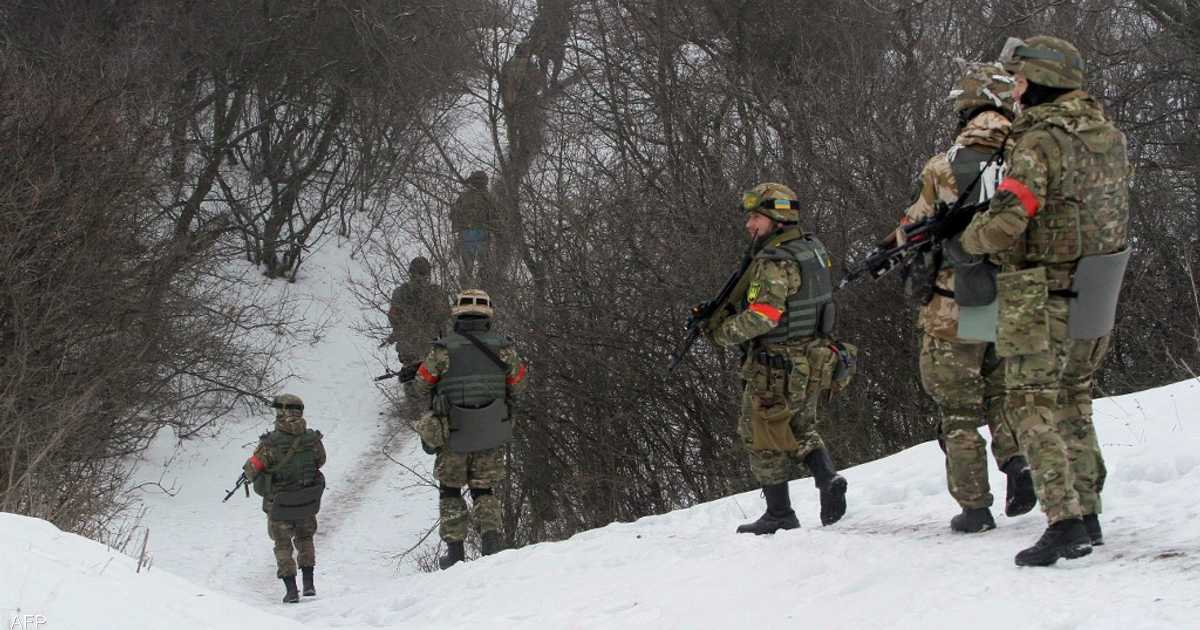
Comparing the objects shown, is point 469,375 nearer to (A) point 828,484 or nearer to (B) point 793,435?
(B) point 793,435

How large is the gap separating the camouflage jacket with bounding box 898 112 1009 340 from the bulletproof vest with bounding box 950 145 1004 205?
0.02m

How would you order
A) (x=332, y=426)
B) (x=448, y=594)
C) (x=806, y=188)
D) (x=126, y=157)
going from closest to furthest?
(x=448, y=594)
(x=806, y=188)
(x=126, y=157)
(x=332, y=426)

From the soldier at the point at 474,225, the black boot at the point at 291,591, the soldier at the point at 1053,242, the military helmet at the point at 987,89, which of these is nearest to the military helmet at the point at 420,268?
the soldier at the point at 474,225

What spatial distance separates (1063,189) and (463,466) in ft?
18.8

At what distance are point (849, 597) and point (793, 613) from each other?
22cm

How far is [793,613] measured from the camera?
15.9ft

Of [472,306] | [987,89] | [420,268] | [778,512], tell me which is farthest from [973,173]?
[420,268]

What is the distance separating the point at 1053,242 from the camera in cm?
462

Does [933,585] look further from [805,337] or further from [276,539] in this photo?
[276,539]

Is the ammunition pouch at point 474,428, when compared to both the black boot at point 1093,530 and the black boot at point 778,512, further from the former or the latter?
the black boot at point 1093,530

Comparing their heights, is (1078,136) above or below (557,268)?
below

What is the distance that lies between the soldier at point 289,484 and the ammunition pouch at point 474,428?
1923 mm

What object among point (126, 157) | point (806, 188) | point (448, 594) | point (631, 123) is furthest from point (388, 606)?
point (631, 123)

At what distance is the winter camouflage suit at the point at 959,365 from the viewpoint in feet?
17.8
